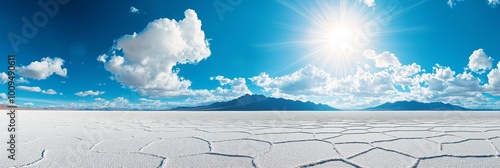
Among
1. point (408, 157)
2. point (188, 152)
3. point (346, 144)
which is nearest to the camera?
point (408, 157)

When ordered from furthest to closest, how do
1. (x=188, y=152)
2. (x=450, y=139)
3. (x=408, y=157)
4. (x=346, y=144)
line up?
1. (x=450, y=139)
2. (x=346, y=144)
3. (x=188, y=152)
4. (x=408, y=157)

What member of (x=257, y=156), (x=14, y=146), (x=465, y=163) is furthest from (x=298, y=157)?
(x=14, y=146)

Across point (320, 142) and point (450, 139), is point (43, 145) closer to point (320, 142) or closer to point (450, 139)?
point (320, 142)

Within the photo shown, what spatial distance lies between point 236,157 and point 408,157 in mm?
762

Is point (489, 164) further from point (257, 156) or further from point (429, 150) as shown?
point (257, 156)

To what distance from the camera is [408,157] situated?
1.14 metres

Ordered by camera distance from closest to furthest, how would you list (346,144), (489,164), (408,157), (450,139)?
(489,164) → (408,157) → (346,144) → (450,139)

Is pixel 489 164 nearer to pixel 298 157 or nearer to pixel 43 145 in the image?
pixel 298 157

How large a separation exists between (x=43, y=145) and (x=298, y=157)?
1.43m

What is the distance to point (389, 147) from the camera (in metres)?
1.34

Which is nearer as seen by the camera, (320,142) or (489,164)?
(489,164)

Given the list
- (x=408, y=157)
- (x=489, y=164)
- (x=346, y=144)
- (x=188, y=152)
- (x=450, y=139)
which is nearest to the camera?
(x=489, y=164)

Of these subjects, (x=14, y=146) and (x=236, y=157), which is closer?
(x=236, y=157)

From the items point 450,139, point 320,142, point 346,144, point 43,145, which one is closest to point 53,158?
point 43,145
